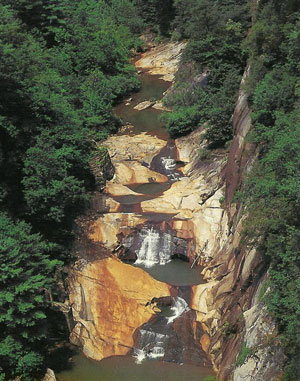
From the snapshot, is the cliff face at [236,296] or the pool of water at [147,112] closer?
the cliff face at [236,296]

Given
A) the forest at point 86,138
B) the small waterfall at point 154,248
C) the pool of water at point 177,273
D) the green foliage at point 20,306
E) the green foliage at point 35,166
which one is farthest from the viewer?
the small waterfall at point 154,248

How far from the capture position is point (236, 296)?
18531 millimetres

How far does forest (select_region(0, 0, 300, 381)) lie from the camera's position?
1547 centimetres

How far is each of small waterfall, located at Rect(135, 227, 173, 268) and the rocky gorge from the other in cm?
5

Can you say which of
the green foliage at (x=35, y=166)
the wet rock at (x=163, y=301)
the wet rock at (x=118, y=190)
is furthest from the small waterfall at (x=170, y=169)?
the wet rock at (x=163, y=301)

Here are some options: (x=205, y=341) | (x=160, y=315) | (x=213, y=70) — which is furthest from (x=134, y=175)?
(x=205, y=341)

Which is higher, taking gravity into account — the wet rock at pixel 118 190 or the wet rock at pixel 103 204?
the wet rock at pixel 103 204

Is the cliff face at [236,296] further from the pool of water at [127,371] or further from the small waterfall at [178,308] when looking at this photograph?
the pool of water at [127,371]

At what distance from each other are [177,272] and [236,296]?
4.69 m

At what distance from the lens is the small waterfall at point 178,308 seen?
20.1 metres

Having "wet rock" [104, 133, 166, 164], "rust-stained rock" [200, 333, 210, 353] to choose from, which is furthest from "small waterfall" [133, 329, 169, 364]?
"wet rock" [104, 133, 166, 164]

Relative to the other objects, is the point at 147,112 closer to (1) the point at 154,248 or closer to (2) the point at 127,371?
(1) the point at 154,248

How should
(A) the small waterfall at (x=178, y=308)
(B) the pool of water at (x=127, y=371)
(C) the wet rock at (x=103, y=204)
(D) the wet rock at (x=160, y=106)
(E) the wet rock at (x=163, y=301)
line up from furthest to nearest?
(D) the wet rock at (x=160, y=106)
(C) the wet rock at (x=103, y=204)
(E) the wet rock at (x=163, y=301)
(A) the small waterfall at (x=178, y=308)
(B) the pool of water at (x=127, y=371)

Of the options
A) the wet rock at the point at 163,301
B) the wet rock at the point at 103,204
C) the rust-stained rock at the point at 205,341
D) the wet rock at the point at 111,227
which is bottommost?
the rust-stained rock at the point at 205,341
